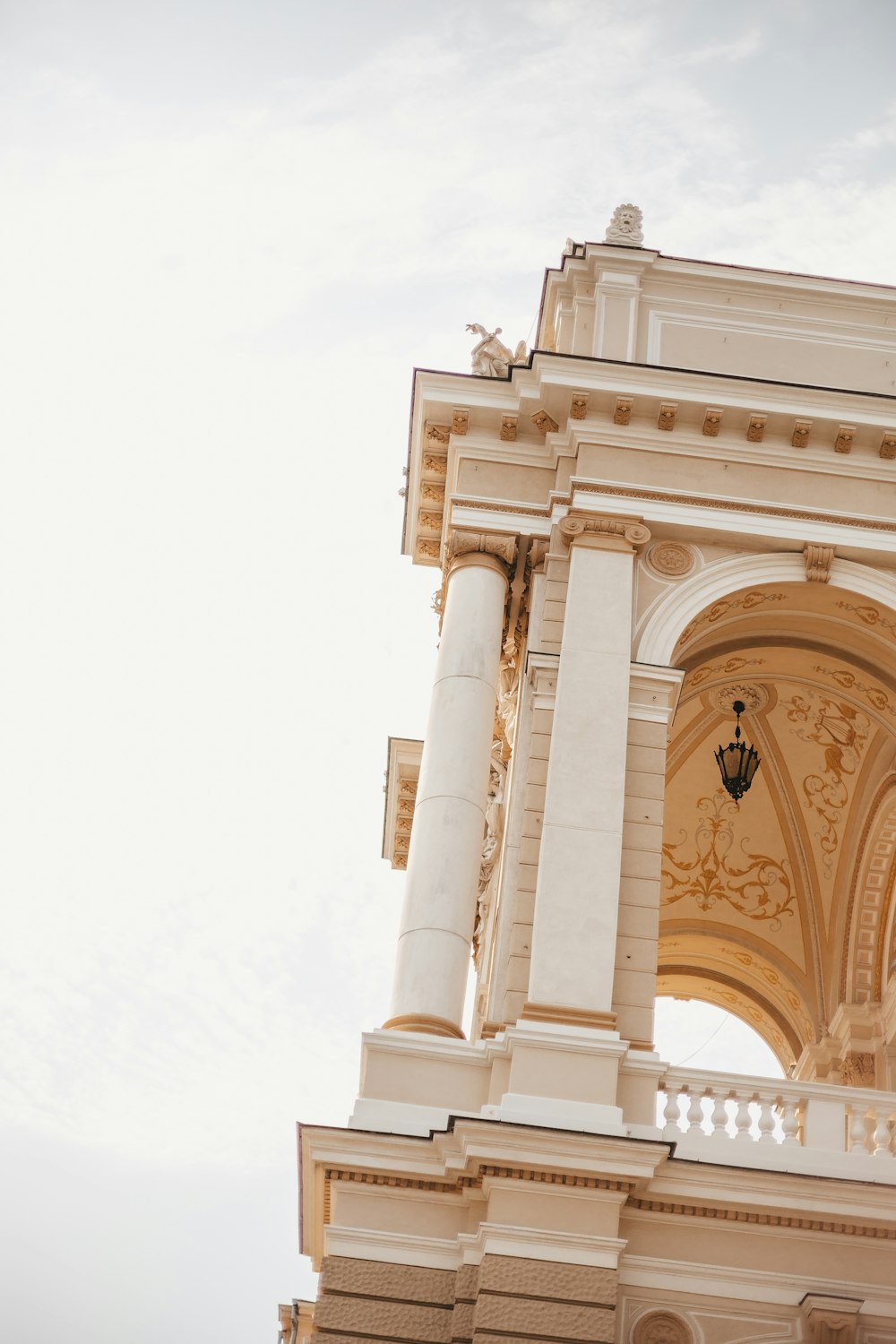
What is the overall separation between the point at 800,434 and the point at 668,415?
1.40 meters

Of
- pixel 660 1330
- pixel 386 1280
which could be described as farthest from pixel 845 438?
pixel 386 1280

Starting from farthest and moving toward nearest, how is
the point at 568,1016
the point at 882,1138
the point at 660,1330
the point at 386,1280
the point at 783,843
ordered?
the point at 783,843 < the point at 882,1138 < the point at 568,1016 < the point at 660,1330 < the point at 386,1280

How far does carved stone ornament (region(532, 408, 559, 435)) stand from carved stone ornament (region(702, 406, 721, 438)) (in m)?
1.58

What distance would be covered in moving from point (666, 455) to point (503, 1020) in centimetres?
645

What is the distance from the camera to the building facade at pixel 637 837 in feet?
42.8

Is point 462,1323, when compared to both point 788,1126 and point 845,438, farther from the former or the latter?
point 845,438

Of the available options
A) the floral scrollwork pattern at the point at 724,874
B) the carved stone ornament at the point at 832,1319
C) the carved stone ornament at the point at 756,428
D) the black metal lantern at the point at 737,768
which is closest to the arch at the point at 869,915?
the floral scrollwork pattern at the point at 724,874

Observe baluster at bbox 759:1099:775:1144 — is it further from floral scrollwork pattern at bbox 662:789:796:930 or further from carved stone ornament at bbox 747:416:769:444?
floral scrollwork pattern at bbox 662:789:796:930

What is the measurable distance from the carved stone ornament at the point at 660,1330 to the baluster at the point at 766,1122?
1729mm

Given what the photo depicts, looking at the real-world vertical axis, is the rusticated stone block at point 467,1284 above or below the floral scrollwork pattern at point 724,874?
below

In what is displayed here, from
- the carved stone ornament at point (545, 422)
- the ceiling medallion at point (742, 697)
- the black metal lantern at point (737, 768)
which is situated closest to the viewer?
the carved stone ornament at point (545, 422)

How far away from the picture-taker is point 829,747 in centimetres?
2217

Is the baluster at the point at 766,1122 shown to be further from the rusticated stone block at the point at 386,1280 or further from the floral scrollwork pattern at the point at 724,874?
the floral scrollwork pattern at the point at 724,874

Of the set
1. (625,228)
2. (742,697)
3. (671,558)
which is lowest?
(671,558)
